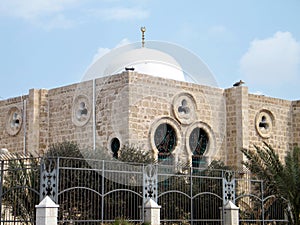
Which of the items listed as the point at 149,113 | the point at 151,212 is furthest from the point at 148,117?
the point at 151,212

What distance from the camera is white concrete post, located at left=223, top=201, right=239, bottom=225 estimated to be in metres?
15.1

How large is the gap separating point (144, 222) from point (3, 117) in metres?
11.1

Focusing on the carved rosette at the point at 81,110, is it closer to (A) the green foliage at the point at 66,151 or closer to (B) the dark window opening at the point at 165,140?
(B) the dark window opening at the point at 165,140

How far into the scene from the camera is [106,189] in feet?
46.3

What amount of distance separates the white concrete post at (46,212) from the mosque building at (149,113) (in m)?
6.52

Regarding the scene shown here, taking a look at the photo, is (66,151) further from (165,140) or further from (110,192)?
(165,140)

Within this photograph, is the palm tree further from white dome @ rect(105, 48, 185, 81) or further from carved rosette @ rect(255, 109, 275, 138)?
carved rosette @ rect(255, 109, 275, 138)

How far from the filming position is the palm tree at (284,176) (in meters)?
15.1

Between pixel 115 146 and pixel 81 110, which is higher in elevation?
pixel 81 110

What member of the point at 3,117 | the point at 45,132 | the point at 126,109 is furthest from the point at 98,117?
the point at 3,117

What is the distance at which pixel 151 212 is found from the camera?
1355 cm

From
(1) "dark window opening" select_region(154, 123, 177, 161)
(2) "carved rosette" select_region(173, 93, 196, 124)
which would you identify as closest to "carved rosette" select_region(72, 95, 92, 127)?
(1) "dark window opening" select_region(154, 123, 177, 161)

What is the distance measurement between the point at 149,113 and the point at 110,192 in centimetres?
631

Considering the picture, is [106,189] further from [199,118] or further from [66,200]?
[199,118]
